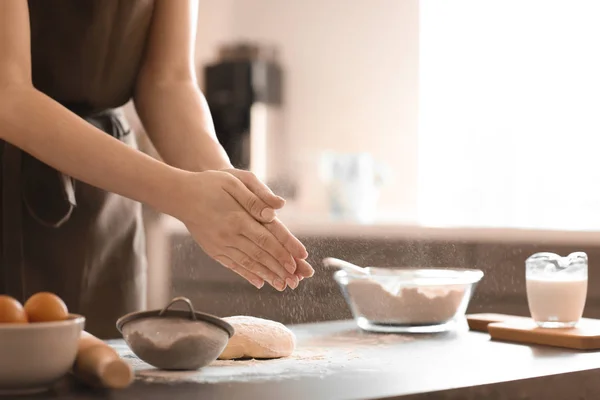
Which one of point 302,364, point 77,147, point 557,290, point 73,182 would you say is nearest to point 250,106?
point 73,182

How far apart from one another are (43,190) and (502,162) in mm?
2170

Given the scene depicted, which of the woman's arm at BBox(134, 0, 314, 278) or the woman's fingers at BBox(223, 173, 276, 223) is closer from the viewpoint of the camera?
the woman's fingers at BBox(223, 173, 276, 223)

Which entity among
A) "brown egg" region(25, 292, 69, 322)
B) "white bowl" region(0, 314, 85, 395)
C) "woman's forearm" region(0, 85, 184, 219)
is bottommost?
"white bowl" region(0, 314, 85, 395)

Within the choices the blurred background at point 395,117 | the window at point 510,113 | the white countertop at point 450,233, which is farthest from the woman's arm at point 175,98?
the window at point 510,113

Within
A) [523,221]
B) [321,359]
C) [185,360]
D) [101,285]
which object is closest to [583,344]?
[321,359]

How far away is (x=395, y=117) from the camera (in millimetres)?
3727

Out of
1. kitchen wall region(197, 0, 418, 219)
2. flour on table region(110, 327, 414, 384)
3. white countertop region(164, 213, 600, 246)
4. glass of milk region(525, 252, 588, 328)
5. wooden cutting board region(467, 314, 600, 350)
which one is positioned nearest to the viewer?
flour on table region(110, 327, 414, 384)

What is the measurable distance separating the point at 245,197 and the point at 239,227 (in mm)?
44

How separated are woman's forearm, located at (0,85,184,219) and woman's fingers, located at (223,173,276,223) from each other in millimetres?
66

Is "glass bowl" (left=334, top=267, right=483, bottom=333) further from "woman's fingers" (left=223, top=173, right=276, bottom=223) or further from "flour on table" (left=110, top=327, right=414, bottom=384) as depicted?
"woman's fingers" (left=223, top=173, right=276, bottom=223)

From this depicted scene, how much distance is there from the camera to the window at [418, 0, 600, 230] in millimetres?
2934

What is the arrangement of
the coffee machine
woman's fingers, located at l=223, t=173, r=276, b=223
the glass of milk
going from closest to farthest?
woman's fingers, located at l=223, t=173, r=276, b=223 → the glass of milk → the coffee machine

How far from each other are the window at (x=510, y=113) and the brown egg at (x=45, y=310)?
2.00 metres

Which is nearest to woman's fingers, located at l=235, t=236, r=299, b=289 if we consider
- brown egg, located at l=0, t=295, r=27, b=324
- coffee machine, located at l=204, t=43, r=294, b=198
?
brown egg, located at l=0, t=295, r=27, b=324
